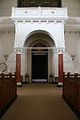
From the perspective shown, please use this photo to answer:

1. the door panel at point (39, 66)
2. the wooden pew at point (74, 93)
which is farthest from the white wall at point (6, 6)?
the wooden pew at point (74, 93)

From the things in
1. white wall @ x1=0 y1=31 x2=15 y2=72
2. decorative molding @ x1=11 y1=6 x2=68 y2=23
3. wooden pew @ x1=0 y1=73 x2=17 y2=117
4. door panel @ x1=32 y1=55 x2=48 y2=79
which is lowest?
wooden pew @ x1=0 y1=73 x2=17 y2=117

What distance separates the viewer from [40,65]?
19828 millimetres

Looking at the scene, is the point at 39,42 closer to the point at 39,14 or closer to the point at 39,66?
the point at 39,66

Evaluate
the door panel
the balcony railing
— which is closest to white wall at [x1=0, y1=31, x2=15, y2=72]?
the balcony railing

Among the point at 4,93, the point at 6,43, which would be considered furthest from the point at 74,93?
the point at 6,43

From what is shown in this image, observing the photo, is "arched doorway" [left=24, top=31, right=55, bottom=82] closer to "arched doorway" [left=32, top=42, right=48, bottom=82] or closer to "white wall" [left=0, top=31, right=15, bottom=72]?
"arched doorway" [left=32, top=42, right=48, bottom=82]

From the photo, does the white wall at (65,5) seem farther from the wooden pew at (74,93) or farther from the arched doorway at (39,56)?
the wooden pew at (74,93)

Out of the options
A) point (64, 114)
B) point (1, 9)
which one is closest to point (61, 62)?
point (1, 9)

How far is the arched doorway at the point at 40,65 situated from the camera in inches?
759

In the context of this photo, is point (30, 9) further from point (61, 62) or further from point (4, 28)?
point (61, 62)

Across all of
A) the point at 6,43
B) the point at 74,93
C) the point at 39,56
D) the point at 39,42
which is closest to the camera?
the point at 74,93

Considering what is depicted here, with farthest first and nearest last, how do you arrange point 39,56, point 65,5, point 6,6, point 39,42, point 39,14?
point 39,56 < point 39,42 < point 6,6 < point 65,5 < point 39,14

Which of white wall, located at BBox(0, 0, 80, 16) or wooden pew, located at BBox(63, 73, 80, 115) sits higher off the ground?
white wall, located at BBox(0, 0, 80, 16)

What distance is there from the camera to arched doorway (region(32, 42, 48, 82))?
19.3m
